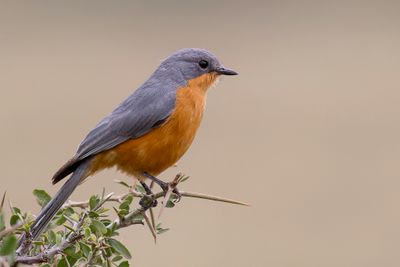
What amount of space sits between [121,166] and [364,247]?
671 centimetres

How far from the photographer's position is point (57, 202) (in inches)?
138

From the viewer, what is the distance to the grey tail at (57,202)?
116 inches

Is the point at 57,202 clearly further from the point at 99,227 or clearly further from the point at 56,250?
the point at 56,250

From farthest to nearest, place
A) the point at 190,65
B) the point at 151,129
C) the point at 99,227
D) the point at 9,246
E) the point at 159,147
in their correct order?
the point at 190,65, the point at 151,129, the point at 159,147, the point at 99,227, the point at 9,246

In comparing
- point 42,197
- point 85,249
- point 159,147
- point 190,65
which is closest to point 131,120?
point 159,147

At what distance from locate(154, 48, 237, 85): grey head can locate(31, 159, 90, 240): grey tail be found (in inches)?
55.4

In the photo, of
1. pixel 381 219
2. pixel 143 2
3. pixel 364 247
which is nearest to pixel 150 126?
pixel 364 247

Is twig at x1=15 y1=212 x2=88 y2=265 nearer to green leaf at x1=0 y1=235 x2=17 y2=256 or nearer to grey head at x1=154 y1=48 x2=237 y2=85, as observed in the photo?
green leaf at x1=0 y1=235 x2=17 y2=256

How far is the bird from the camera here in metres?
4.70

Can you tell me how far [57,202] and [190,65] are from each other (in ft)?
8.42

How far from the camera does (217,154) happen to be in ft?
47.0

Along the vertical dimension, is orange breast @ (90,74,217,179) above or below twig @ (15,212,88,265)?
below

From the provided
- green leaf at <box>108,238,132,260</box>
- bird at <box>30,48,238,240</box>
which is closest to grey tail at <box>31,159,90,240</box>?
bird at <box>30,48,238,240</box>

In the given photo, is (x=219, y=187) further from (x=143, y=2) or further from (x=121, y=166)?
(x=143, y=2)
